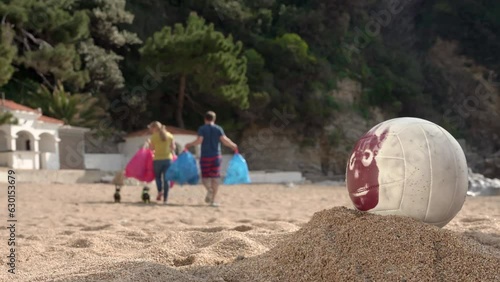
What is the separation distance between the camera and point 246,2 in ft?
125

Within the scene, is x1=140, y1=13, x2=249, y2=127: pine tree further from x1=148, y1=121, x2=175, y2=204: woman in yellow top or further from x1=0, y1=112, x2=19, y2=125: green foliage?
x1=148, y1=121, x2=175, y2=204: woman in yellow top

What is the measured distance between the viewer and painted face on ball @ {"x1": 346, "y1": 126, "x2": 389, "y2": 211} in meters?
4.28

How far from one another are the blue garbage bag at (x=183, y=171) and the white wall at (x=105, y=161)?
52.8ft

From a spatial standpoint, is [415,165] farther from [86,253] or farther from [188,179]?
[188,179]

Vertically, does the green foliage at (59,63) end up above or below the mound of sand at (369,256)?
above

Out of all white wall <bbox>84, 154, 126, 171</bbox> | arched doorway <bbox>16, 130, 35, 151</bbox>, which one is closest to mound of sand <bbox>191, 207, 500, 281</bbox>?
arched doorway <bbox>16, 130, 35, 151</bbox>

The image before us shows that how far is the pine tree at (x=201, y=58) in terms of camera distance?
2962 centimetres

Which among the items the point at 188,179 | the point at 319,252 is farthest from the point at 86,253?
the point at 188,179

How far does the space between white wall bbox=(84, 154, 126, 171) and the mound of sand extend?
24076mm

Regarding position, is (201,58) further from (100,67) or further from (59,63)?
(59,63)

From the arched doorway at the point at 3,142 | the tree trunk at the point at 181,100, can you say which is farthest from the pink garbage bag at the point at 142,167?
the tree trunk at the point at 181,100

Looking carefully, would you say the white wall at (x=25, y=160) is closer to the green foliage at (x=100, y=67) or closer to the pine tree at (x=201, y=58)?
the green foliage at (x=100, y=67)

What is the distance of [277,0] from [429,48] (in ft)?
46.3

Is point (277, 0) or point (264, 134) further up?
point (277, 0)
